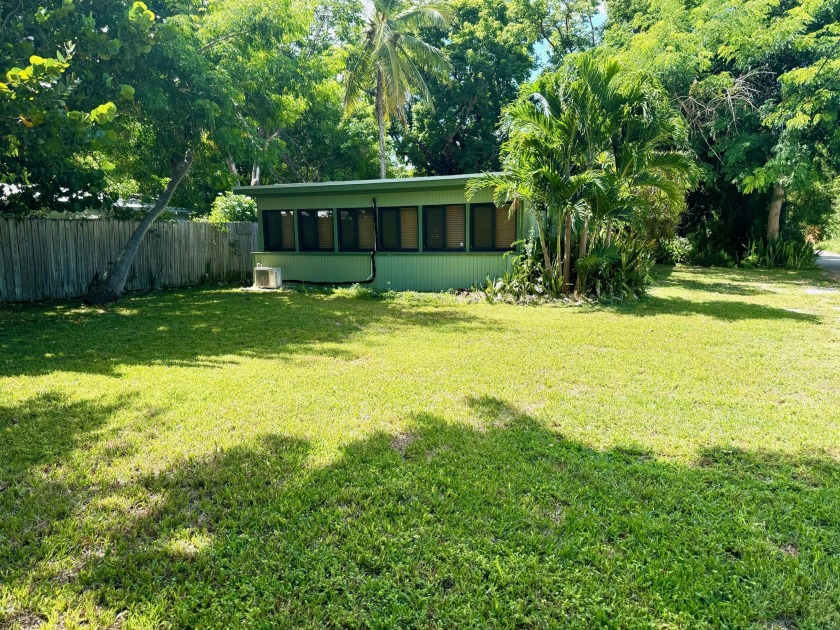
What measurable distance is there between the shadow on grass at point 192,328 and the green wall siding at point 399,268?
169 centimetres

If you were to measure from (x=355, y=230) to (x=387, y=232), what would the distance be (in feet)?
2.76

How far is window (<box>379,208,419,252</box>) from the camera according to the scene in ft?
A: 36.6

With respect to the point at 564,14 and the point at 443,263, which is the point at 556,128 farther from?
the point at 564,14

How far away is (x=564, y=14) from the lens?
2200 centimetres

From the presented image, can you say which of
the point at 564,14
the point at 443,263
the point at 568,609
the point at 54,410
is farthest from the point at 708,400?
the point at 564,14

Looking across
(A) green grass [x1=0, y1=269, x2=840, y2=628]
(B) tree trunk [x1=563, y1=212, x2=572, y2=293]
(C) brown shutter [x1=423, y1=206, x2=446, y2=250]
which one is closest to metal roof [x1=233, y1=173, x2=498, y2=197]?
(C) brown shutter [x1=423, y1=206, x2=446, y2=250]

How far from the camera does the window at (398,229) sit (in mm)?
11156

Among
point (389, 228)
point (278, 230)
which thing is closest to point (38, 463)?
point (389, 228)

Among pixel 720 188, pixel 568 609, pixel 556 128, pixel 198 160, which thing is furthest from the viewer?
pixel 720 188

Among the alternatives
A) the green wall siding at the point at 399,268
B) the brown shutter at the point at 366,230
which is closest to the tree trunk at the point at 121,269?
the green wall siding at the point at 399,268

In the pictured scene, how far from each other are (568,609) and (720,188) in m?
19.6

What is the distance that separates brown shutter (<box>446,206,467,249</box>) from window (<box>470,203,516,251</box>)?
18 cm

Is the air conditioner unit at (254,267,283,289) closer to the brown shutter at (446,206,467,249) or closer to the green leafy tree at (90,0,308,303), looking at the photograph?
the green leafy tree at (90,0,308,303)

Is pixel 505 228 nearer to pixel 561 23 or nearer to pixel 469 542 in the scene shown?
pixel 469 542
